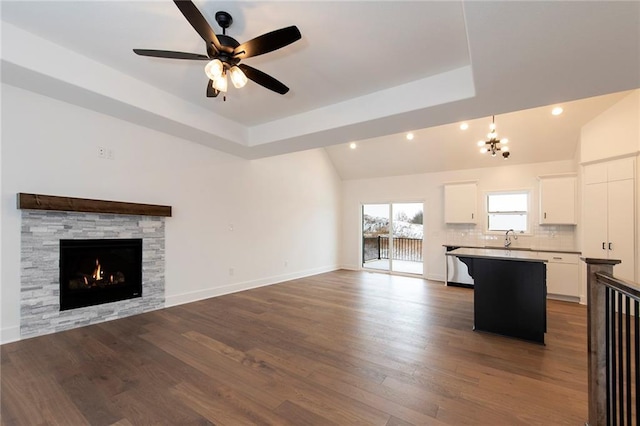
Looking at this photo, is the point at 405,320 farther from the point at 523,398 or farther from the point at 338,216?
the point at 338,216

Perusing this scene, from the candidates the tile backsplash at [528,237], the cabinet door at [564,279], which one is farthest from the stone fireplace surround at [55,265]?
the cabinet door at [564,279]

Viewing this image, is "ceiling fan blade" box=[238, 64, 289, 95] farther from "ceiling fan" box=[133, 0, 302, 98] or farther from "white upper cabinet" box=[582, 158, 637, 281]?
"white upper cabinet" box=[582, 158, 637, 281]

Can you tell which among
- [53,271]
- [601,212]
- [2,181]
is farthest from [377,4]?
[601,212]

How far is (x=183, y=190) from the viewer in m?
4.50

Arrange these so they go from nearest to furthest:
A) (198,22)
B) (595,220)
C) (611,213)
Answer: (198,22) → (611,213) → (595,220)

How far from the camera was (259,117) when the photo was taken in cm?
434

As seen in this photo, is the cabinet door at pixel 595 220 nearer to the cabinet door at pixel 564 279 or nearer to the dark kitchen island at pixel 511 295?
the cabinet door at pixel 564 279

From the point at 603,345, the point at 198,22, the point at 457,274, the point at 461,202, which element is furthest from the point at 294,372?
the point at 461,202

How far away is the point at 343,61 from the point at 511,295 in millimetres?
3354

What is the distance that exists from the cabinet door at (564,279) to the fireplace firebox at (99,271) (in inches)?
277

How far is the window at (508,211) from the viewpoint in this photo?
583 cm

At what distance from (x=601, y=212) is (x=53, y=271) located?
7.79 meters

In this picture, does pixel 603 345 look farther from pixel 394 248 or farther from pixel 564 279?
pixel 394 248

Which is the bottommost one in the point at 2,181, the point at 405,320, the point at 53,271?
the point at 405,320
